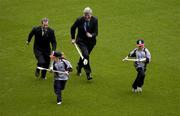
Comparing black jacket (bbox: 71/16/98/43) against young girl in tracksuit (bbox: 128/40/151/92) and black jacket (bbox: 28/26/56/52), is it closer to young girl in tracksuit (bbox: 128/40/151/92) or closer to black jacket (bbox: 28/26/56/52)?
black jacket (bbox: 28/26/56/52)

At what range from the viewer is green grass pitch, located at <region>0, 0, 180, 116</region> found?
1719 centimetres

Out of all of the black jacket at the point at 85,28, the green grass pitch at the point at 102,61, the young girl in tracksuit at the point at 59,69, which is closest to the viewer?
the young girl in tracksuit at the point at 59,69

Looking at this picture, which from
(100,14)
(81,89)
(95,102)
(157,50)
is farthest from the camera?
(100,14)

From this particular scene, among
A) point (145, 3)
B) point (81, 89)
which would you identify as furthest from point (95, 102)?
point (145, 3)

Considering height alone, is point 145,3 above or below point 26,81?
above

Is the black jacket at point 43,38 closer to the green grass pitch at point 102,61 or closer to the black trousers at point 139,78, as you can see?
the green grass pitch at point 102,61

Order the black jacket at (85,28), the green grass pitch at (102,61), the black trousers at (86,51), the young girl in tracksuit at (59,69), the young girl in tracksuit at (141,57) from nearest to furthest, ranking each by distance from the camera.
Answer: the young girl in tracksuit at (59,69)
the green grass pitch at (102,61)
the young girl in tracksuit at (141,57)
the black trousers at (86,51)
the black jacket at (85,28)

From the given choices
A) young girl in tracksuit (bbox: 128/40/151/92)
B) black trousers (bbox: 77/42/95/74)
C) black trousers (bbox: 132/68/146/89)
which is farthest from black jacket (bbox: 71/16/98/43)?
black trousers (bbox: 132/68/146/89)

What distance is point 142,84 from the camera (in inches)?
720

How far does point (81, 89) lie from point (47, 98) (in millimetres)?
1475

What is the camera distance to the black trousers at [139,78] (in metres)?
17.9

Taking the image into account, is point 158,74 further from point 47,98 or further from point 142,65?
point 47,98

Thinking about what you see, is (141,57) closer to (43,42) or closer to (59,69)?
(59,69)

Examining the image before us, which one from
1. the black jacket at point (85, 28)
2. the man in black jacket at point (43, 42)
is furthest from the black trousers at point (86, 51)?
the man in black jacket at point (43, 42)
